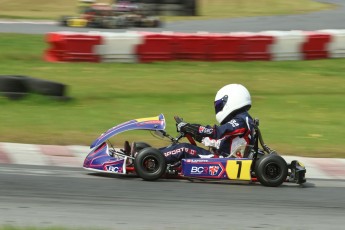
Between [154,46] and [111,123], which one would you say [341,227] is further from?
[154,46]

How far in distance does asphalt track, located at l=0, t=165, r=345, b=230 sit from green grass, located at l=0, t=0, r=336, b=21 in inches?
769

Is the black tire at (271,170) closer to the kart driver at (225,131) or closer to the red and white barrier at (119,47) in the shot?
the kart driver at (225,131)

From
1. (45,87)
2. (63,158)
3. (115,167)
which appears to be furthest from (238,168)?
(45,87)

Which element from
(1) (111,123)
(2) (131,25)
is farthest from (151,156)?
(2) (131,25)

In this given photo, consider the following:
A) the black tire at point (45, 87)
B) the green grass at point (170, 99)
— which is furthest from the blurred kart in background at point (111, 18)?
the black tire at point (45, 87)

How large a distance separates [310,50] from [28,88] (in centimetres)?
742

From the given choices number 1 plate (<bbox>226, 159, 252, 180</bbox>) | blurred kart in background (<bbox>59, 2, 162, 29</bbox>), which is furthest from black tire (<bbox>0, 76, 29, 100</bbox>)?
blurred kart in background (<bbox>59, 2, 162, 29</bbox>)

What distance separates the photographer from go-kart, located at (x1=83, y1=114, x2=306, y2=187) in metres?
7.12

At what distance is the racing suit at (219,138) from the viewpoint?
720 centimetres

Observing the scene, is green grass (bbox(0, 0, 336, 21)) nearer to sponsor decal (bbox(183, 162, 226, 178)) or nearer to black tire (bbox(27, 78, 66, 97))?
black tire (bbox(27, 78, 66, 97))

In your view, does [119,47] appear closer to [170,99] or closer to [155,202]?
[170,99]

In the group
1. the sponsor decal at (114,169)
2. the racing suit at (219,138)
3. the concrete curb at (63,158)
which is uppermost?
the racing suit at (219,138)

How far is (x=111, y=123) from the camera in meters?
10.3

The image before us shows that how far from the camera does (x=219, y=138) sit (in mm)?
7250
